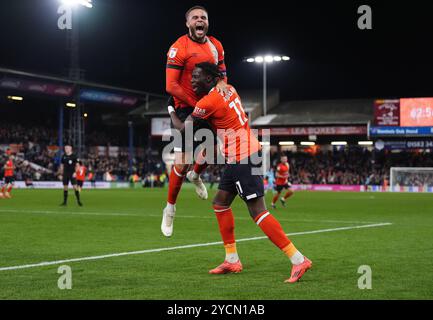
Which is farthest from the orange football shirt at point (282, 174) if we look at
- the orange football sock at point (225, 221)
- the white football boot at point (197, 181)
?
the orange football sock at point (225, 221)

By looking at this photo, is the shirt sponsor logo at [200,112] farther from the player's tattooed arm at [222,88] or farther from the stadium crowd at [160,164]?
the stadium crowd at [160,164]

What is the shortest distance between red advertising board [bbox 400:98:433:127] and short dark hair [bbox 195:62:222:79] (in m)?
46.6

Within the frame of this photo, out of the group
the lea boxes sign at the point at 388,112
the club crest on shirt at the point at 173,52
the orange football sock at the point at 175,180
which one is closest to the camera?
the club crest on shirt at the point at 173,52

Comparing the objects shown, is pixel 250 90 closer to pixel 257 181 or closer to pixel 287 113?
pixel 287 113

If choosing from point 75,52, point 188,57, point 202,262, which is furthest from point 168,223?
point 75,52

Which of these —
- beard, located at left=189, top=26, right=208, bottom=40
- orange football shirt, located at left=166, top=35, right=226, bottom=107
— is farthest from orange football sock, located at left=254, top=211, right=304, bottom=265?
beard, located at left=189, top=26, right=208, bottom=40

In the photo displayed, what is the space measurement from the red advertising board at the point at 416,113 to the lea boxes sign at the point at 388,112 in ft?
1.27

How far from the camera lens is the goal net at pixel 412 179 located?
5069 centimetres

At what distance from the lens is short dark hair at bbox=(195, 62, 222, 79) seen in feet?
25.3

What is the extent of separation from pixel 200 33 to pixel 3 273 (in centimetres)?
371

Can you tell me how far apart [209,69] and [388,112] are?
47225mm

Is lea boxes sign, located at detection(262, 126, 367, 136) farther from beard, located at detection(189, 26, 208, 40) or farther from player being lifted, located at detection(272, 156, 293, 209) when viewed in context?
beard, located at detection(189, 26, 208, 40)

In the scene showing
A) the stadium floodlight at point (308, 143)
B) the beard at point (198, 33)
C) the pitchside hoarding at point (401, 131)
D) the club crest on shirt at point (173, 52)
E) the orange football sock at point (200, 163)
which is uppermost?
the pitchside hoarding at point (401, 131)
